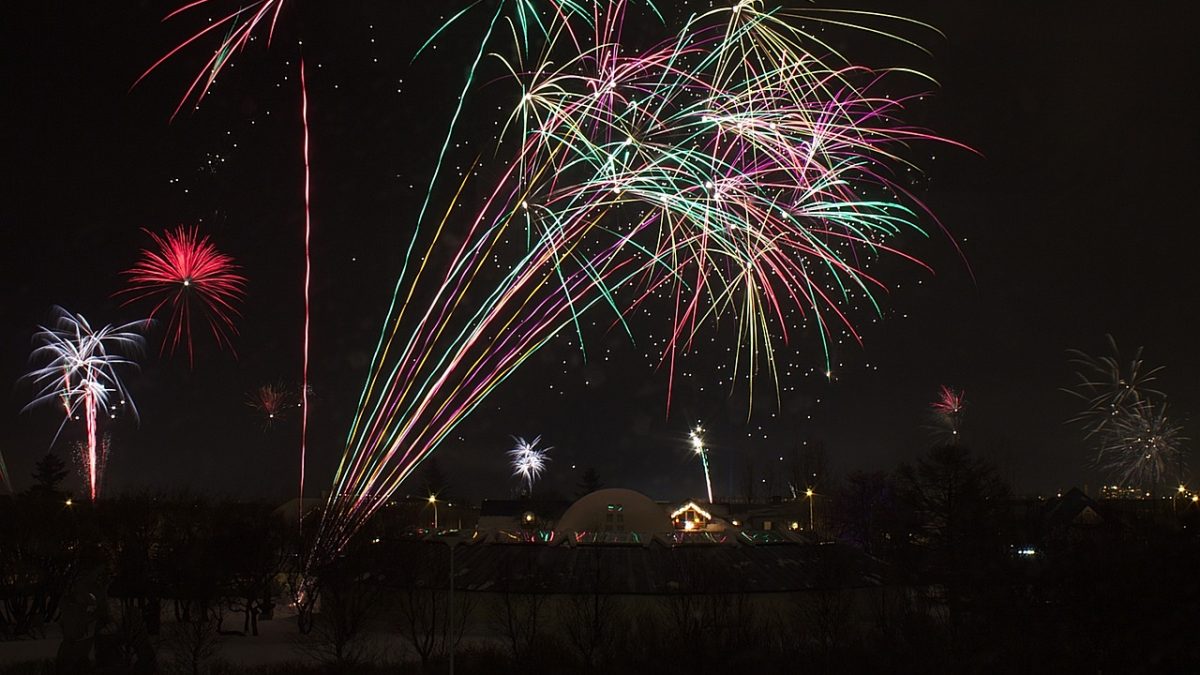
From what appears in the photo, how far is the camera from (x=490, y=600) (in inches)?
1750

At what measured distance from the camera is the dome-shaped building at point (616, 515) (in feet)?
213

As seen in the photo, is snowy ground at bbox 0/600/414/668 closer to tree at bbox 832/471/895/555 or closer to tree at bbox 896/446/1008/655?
tree at bbox 896/446/1008/655

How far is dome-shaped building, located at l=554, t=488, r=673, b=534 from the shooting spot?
64.8m

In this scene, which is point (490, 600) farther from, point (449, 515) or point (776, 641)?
point (449, 515)

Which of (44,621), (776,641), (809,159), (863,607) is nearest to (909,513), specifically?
(863,607)

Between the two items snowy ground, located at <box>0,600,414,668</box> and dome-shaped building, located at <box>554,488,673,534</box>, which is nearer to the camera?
snowy ground, located at <box>0,600,414,668</box>

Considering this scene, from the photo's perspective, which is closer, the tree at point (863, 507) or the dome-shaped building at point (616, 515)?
the dome-shaped building at point (616, 515)

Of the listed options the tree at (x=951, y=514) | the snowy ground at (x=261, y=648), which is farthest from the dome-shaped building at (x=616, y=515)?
the snowy ground at (x=261, y=648)

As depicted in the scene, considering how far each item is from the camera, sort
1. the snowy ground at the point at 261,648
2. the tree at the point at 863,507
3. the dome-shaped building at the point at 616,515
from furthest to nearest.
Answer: the tree at the point at 863,507
the dome-shaped building at the point at 616,515
the snowy ground at the point at 261,648

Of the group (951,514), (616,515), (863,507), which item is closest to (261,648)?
(616,515)

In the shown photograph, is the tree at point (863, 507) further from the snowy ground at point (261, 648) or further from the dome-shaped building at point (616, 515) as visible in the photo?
the snowy ground at point (261, 648)

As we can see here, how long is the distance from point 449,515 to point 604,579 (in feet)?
264

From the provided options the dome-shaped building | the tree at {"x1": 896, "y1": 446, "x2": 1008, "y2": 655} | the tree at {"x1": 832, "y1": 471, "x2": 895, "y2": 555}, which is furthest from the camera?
the tree at {"x1": 832, "y1": 471, "x2": 895, "y2": 555}

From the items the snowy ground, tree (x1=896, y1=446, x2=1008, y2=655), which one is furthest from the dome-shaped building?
the snowy ground
